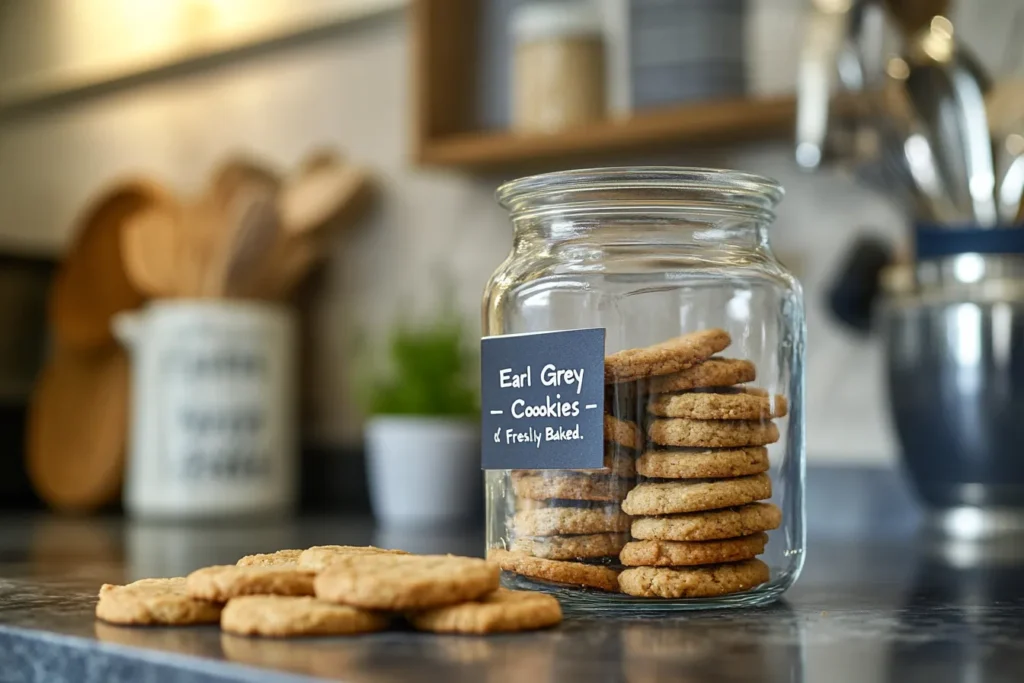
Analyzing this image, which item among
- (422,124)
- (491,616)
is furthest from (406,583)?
(422,124)

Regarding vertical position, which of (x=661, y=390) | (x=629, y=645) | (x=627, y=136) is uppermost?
(x=627, y=136)

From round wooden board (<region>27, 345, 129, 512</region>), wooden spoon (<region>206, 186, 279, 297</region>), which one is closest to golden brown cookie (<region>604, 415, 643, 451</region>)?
wooden spoon (<region>206, 186, 279, 297</region>)

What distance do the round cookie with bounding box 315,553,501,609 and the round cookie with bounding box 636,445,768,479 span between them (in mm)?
101

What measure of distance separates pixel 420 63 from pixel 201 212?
0.34 metres

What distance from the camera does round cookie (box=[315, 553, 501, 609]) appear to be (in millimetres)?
529

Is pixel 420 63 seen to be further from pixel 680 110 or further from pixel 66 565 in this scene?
pixel 66 565

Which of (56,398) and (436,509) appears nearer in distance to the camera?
(436,509)

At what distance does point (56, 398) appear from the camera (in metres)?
1.75

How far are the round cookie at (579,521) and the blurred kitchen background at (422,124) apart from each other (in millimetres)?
584

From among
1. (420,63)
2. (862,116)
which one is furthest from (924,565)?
A: (420,63)

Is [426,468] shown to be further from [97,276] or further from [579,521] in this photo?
[579,521]

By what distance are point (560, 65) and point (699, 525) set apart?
799mm

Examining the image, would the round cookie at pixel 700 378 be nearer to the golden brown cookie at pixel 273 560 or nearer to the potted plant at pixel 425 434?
the golden brown cookie at pixel 273 560

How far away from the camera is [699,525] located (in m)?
0.61
